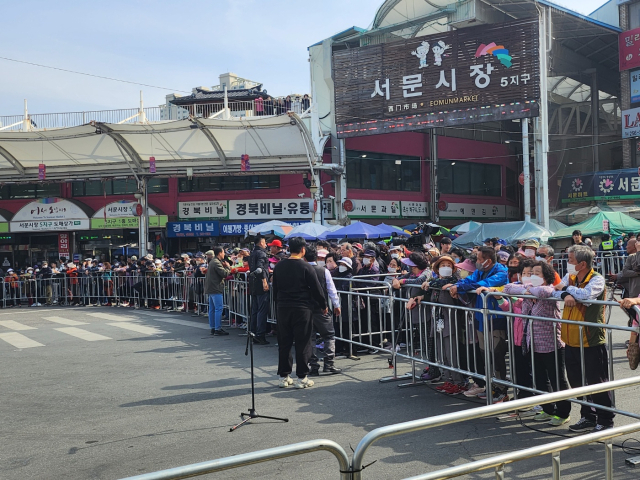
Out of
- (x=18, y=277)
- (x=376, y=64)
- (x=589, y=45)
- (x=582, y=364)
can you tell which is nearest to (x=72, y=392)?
(x=582, y=364)

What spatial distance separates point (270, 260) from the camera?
40.7ft

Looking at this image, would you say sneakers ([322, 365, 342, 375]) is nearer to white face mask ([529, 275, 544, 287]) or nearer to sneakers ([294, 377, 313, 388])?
sneakers ([294, 377, 313, 388])

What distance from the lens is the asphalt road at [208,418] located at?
5.13m

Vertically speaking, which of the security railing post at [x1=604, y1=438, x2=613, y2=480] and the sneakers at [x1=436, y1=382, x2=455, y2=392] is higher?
the security railing post at [x1=604, y1=438, x2=613, y2=480]

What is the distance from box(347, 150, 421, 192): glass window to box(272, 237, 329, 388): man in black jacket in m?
23.8

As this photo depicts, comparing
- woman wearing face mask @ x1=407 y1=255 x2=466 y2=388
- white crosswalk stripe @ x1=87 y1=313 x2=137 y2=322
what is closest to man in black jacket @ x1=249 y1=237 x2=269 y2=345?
woman wearing face mask @ x1=407 y1=255 x2=466 y2=388

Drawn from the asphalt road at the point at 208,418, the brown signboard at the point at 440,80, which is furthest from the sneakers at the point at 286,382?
the brown signboard at the point at 440,80

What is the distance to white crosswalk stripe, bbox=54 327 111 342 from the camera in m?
12.7

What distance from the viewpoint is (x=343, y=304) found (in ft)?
33.5

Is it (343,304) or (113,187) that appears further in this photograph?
(113,187)

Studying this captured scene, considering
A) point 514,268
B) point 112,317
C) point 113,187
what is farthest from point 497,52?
point 113,187

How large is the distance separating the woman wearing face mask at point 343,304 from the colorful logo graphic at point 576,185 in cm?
2712

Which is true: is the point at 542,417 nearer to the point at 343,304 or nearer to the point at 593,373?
the point at 593,373

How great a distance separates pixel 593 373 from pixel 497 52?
22.6m
